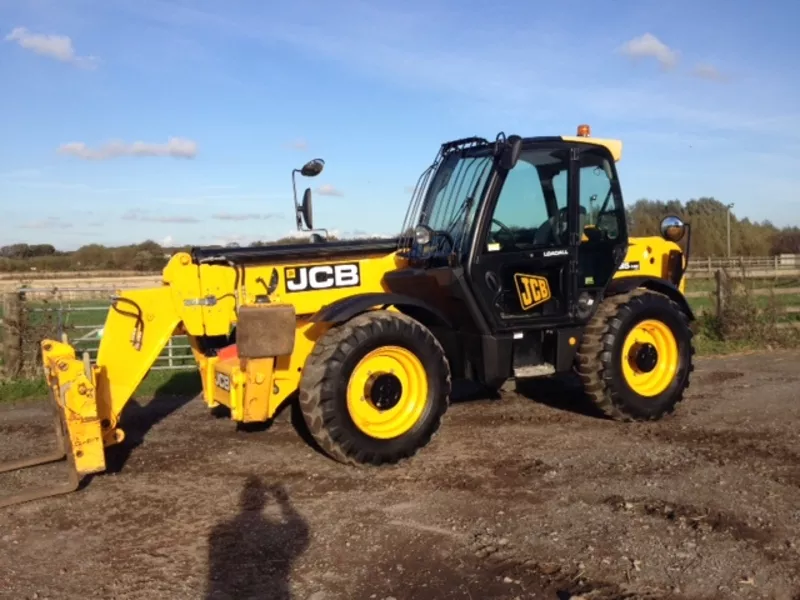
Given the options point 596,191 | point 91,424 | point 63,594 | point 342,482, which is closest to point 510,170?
point 596,191

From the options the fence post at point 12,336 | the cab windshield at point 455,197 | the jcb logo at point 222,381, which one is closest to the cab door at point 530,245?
the cab windshield at point 455,197

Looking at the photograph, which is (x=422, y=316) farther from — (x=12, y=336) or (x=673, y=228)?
(x=12, y=336)

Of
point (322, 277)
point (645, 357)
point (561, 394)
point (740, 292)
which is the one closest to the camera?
point (322, 277)

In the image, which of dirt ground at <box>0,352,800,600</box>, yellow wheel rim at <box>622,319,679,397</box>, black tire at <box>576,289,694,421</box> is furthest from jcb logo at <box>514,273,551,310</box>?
dirt ground at <box>0,352,800,600</box>

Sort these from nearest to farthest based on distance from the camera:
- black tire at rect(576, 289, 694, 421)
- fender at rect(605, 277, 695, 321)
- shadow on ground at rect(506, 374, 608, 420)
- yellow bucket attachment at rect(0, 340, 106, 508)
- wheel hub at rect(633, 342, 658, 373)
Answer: yellow bucket attachment at rect(0, 340, 106, 508) < black tire at rect(576, 289, 694, 421) < wheel hub at rect(633, 342, 658, 373) < fender at rect(605, 277, 695, 321) < shadow on ground at rect(506, 374, 608, 420)

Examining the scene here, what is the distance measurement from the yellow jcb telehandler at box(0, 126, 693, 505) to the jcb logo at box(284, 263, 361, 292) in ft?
0.04

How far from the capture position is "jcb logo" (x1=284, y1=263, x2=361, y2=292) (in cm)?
659

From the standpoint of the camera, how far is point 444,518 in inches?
197

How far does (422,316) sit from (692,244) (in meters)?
55.2

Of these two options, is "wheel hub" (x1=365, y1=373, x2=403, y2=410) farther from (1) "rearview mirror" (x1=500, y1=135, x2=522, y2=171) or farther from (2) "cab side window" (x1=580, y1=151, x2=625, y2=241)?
(2) "cab side window" (x1=580, y1=151, x2=625, y2=241)

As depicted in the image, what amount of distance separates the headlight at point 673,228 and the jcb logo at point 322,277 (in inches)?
133

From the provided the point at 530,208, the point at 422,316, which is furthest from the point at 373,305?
the point at 530,208

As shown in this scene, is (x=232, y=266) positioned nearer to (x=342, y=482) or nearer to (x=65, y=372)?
(x=65, y=372)

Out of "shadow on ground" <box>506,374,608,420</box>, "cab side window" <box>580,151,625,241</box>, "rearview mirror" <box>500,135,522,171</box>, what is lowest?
"shadow on ground" <box>506,374,608,420</box>
